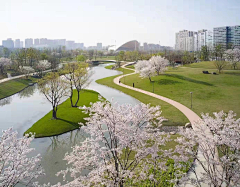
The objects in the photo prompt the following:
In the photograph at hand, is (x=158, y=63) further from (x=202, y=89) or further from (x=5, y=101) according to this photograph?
(x=5, y=101)

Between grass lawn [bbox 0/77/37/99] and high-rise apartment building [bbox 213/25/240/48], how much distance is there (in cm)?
8274

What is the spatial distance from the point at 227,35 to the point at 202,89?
85.6 m

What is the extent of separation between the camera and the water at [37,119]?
11586 mm

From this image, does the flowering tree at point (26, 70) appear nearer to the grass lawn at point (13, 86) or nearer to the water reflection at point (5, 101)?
the grass lawn at point (13, 86)

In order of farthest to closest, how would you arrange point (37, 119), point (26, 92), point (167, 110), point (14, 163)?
point (26, 92), point (167, 110), point (37, 119), point (14, 163)

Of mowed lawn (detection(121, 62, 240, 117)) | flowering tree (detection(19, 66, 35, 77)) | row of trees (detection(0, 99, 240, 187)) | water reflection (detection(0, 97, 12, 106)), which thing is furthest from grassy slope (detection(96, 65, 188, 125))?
flowering tree (detection(19, 66, 35, 77))

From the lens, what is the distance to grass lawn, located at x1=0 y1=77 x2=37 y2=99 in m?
29.4

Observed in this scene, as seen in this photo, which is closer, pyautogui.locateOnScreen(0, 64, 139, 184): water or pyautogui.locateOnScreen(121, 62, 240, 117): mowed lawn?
pyautogui.locateOnScreen(0, 64, 139, 184): water

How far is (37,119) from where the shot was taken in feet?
60.7

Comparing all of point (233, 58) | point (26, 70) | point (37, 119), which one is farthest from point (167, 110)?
point (26, 70)

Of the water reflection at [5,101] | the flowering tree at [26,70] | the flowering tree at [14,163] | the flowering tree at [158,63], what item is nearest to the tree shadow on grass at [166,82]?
the flowering tree at [158,63]

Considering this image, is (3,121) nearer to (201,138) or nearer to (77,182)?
(77,182)

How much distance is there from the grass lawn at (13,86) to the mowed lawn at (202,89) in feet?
53.5

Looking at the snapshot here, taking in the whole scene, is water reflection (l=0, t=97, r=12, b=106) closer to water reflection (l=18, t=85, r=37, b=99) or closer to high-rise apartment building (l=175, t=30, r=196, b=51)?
water reflection (l=18, t=85, r=37, b=99)
